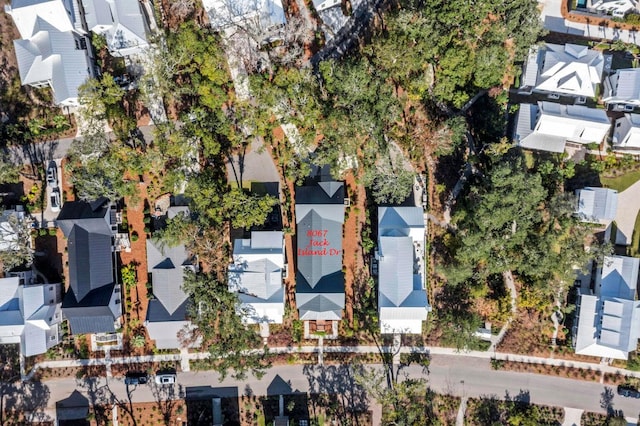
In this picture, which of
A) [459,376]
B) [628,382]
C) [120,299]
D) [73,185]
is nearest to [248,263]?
[120,299]

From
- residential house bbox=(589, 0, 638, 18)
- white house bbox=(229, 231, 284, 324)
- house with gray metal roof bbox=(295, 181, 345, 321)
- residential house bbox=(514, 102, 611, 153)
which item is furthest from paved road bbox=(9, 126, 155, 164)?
residential house bbox=(589, 0, 638, 18)

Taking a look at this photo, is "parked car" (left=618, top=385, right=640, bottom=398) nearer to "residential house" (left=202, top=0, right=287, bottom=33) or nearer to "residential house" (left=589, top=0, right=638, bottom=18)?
"residential house" (left=589, top=0, right=638, bottom=18)

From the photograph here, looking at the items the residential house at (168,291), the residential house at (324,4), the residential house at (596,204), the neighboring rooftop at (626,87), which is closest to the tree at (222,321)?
the residential house at (168,291)

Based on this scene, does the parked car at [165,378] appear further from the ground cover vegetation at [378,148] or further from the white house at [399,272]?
the white house at [399,272]

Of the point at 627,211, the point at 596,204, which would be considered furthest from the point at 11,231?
the point at 627,211

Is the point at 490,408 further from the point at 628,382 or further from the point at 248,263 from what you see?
the point at 248,263
